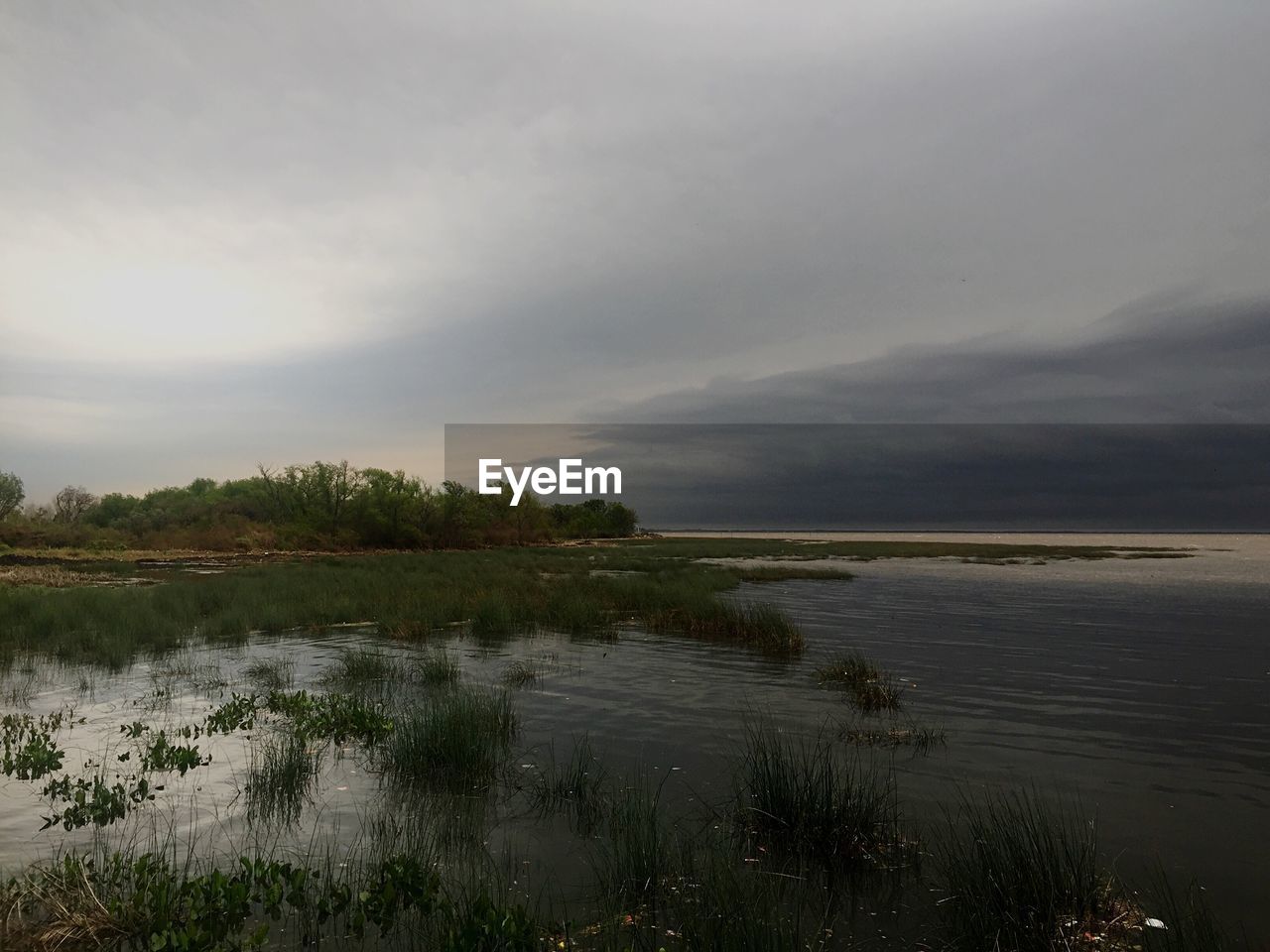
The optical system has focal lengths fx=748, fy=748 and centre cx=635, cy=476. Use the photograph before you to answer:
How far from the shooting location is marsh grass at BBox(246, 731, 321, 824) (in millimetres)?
8156

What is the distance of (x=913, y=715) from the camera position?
13.4 meters

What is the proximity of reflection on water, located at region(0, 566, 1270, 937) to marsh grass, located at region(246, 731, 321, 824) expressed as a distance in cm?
20

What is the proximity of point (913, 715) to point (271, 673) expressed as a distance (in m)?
13.2

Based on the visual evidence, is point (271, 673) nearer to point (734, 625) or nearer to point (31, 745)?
point (31, 745)

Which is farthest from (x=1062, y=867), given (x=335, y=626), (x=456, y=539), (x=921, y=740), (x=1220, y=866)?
(x=456, y=539)

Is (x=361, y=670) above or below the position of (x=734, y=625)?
above

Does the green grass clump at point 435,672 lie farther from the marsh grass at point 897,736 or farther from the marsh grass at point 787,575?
the marsh grass at point 787,575

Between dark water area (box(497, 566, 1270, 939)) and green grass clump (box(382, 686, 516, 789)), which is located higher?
green grass clump (box(382, 686, 516, 789))

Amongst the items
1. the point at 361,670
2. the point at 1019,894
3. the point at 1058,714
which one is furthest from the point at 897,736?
the point at 361,670

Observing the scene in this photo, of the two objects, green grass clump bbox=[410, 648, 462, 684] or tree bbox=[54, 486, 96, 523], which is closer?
green grass clump bbox=[410, 648, 462, 684]

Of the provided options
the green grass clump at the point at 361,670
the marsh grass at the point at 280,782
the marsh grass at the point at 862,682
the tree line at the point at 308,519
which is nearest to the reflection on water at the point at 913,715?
the marsh grass at the point at 280,782

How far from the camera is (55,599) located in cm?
2506

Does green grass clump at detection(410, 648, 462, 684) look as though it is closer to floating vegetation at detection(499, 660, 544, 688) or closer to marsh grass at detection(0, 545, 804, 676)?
floating vegetation at detection(499, 660, 544, 688)

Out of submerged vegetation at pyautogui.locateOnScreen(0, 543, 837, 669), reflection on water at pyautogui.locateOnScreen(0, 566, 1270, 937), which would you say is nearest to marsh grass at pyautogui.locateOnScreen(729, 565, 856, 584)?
submerged vegetation at pyautogui.locateOnScreen(0, 543, 837, 669)
